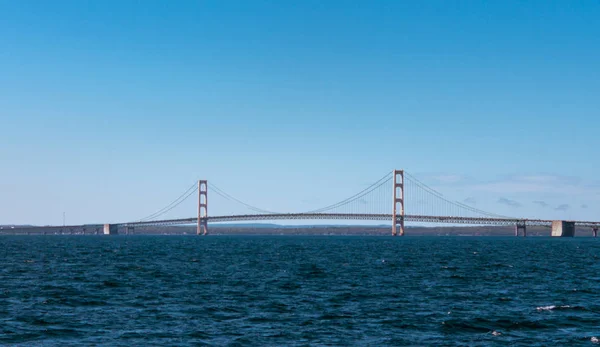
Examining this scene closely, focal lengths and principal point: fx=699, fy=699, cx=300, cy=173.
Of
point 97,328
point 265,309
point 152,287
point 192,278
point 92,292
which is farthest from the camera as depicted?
point 192,278

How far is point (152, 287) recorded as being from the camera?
40.1 m

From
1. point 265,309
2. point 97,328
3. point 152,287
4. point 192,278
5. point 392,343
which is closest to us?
point 392,343

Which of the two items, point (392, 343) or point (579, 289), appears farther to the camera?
point (579, 289)

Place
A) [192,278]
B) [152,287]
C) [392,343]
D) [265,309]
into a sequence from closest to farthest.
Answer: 1. [392,343]
2. [265,309]
3. [152,287]
4. [192,278]

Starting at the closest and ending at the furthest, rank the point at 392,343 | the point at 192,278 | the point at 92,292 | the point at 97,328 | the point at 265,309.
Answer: the point at 392,343
the point at 97,328
the point at 265,309
the point at 92,292
the point at 192,278

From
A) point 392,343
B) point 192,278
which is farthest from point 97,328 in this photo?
→ point 192,278

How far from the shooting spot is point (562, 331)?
26094mm

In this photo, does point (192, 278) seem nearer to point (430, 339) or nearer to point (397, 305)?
point (397, 305)

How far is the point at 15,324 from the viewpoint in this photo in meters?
26.6

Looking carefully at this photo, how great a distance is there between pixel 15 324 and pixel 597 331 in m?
21.9

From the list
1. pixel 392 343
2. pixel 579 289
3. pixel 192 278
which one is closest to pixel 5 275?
pixel 192 278

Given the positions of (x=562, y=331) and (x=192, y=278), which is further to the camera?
(x=192, y=278)

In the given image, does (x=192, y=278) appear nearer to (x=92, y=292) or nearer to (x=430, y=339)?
(x=92, y=292)

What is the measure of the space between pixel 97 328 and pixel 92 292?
11968mm
